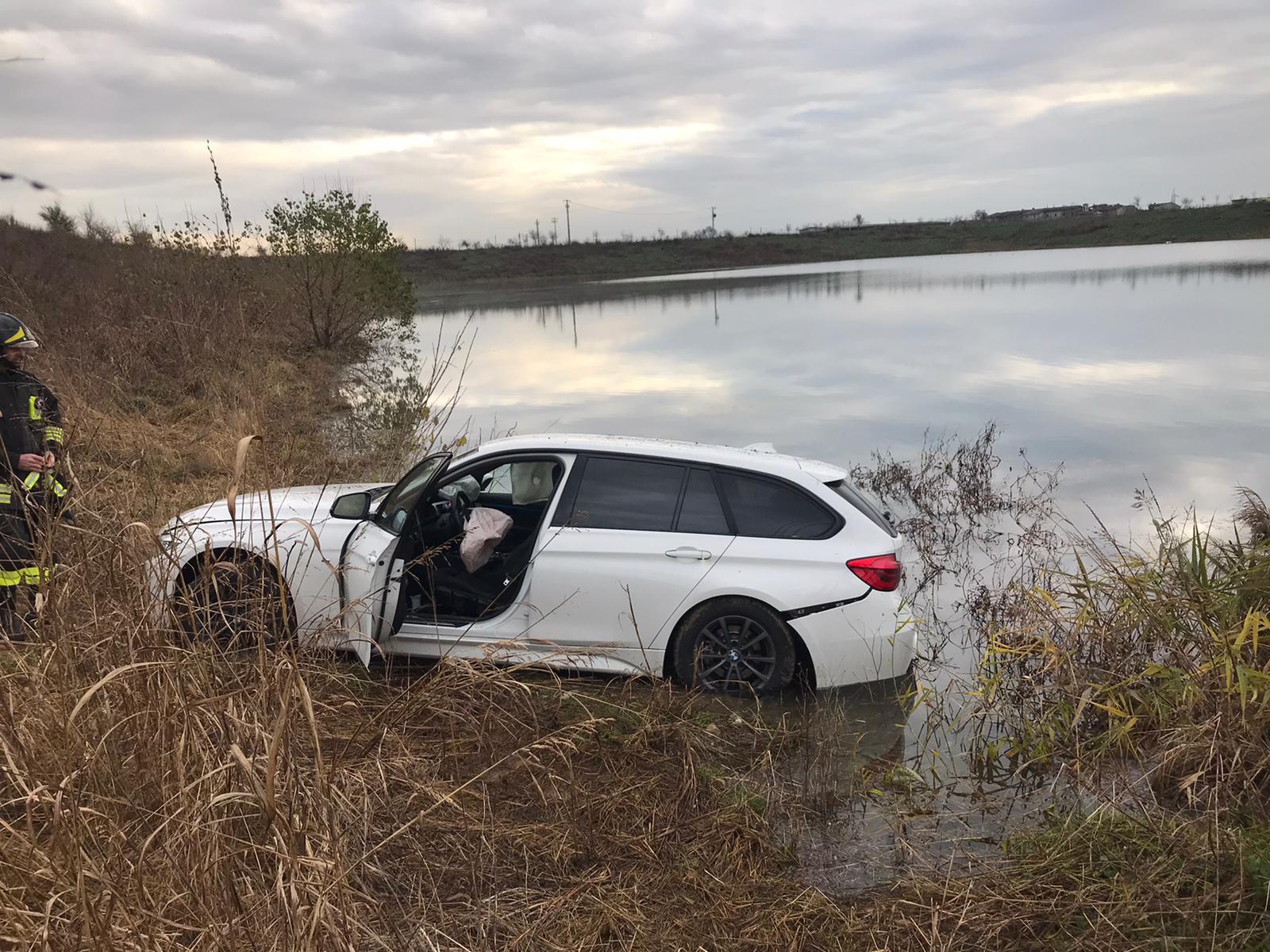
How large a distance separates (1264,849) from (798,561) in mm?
2625

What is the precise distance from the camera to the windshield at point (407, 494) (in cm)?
557

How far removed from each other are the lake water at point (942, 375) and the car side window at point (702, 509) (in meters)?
5.96

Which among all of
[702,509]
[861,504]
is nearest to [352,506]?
[702,509]

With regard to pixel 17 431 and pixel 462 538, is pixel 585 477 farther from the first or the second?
pixel 17 431

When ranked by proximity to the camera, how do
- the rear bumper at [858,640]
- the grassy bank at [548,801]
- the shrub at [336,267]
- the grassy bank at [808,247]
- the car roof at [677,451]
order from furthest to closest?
the grassy bank at [808,247]
the shrub at [336,267]
the car roof at [677,451]
the rear bumper at [858,640]
the grassy bank at [548,801]

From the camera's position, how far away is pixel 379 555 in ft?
17.4

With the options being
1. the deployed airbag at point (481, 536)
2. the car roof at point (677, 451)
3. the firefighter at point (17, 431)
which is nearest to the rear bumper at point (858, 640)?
the car roof at point (677, 451)

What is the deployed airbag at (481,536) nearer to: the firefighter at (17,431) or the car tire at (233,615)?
the car tire at (233,615)

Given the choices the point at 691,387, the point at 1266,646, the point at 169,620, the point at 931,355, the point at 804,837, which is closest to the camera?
the point at 169,620

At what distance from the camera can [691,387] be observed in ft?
65.3

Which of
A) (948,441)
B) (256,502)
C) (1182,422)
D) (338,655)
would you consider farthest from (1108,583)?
(1182,422)

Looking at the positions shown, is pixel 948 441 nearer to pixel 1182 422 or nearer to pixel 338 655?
pixel 1182 422

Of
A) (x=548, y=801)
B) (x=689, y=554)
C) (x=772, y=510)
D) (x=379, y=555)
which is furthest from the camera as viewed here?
(x=772, y=510)

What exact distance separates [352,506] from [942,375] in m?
17.6
